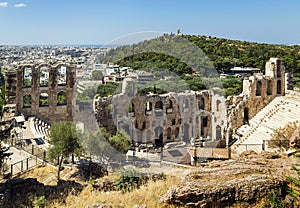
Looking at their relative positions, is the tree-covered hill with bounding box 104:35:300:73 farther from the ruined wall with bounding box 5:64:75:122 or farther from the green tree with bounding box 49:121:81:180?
the green tree with bounding box 49:121:81:180

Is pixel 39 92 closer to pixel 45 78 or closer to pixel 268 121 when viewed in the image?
pixel 268 121

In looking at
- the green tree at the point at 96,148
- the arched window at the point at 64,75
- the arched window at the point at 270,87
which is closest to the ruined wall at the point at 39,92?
the arched window at the point at 64,75

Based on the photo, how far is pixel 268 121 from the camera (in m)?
22.2

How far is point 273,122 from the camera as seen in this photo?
71.3 feet

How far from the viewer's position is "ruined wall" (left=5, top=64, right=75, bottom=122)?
2586cm

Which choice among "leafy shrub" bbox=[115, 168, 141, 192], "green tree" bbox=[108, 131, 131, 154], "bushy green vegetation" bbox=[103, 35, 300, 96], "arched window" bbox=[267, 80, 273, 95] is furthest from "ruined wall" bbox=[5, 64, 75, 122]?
"leafy shrub" bbox=[115, 168, 141, 192]

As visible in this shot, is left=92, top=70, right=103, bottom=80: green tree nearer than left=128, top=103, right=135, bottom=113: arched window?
No

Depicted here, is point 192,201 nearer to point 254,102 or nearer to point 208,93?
point 254,102

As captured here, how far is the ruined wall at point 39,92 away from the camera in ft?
84.8

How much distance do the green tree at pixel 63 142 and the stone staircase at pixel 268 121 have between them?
9.82m

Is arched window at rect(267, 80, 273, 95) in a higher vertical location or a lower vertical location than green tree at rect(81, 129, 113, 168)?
higher

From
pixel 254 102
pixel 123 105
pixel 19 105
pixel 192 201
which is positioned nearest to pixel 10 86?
pixel 19 105

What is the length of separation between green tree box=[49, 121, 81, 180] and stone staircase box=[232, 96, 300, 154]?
9.82 m

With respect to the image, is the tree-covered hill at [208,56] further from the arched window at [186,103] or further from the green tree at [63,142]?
the green tree at [63,142]
